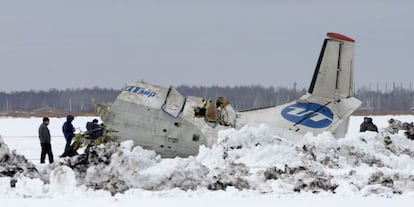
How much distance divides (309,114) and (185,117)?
365 centimetres

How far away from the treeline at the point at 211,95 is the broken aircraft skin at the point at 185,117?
119313mm

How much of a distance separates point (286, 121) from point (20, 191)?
10238 mm

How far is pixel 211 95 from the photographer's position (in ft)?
508

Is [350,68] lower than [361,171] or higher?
higher

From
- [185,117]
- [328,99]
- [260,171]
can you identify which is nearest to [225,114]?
[185,117]

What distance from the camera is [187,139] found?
20359 mm

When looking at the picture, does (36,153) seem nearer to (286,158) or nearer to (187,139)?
(187,139)

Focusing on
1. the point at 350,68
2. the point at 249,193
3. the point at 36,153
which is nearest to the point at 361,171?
the point at 249,193

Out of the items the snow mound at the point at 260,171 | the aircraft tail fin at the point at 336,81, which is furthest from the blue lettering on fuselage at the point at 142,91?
the aircraft tail fin at the point at 336,81

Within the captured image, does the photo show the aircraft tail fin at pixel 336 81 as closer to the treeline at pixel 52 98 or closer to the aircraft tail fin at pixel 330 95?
the aircraft tail fin at pixel 330 95

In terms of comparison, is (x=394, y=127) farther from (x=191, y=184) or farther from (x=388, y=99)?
(x=388, y=99)

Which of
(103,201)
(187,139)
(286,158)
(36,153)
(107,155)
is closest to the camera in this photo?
(103,201)

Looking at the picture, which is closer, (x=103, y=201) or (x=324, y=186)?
(x=103, y=201)

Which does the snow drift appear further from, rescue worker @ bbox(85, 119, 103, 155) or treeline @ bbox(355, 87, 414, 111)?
treeline @ bbox(355, 87, 414, 111)
